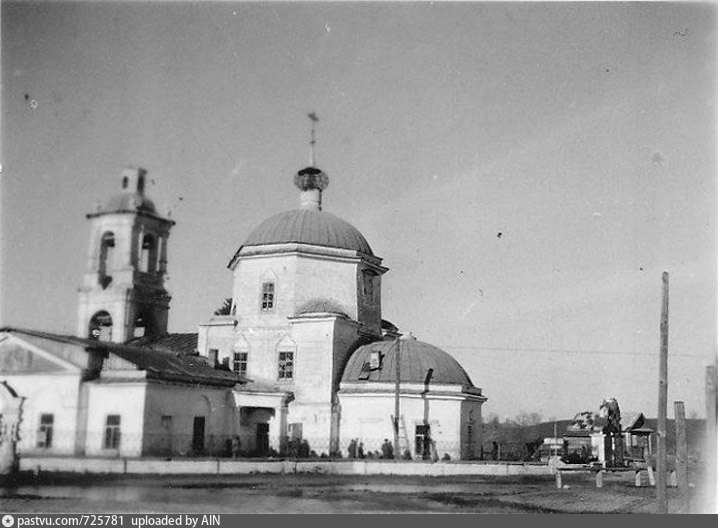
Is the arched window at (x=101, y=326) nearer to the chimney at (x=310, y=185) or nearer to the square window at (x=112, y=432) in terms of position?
the square window at (x=112, y=432)

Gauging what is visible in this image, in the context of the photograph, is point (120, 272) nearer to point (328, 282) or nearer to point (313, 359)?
point (313, 359)

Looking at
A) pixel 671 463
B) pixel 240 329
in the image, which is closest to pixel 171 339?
pixel 240 329

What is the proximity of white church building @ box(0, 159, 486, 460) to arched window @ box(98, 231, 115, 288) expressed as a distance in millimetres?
42

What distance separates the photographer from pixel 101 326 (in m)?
26.4

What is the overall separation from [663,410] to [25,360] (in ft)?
45.7

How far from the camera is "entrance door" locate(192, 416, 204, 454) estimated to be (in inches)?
905

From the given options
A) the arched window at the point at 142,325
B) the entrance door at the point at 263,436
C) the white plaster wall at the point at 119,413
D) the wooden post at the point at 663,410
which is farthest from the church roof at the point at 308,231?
the wooden post at the point at 663,410

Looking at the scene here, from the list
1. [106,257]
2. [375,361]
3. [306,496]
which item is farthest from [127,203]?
[375,361]

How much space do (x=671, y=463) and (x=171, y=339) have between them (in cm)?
2484

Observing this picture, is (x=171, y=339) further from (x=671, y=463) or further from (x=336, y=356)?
(x=671, y=463)

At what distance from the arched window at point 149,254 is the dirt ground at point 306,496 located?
20.1ft

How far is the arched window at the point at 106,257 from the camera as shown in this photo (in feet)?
72.1

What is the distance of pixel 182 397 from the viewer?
2247 centimetres

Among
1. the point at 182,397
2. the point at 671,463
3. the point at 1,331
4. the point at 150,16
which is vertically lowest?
the point at 671,463
